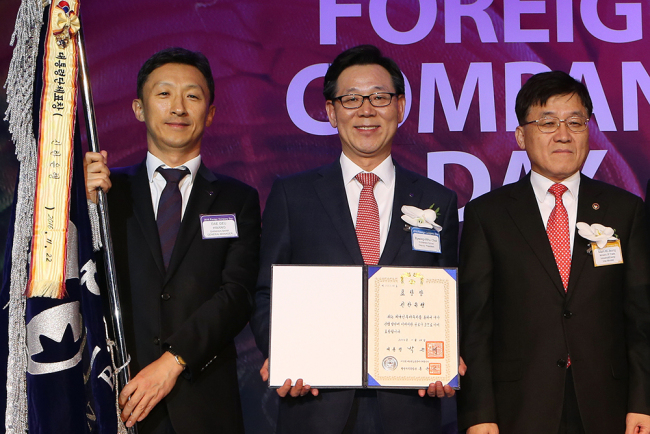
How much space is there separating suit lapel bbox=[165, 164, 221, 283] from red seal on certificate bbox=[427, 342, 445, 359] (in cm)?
100

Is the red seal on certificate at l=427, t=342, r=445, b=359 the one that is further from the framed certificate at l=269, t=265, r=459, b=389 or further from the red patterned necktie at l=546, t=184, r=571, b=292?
the red patterned necktie at l=546, t=184, r=571, b=292

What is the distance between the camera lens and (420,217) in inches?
100

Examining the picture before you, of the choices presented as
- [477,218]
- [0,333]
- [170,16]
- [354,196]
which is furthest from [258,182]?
[0,333]

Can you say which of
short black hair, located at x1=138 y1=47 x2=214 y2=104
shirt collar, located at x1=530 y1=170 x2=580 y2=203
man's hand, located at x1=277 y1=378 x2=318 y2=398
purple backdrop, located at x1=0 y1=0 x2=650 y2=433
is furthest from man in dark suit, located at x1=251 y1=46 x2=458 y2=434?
purple backdrop, located at x1=0 y1=0 x2=650 y2=433

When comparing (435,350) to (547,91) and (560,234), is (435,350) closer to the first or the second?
(560,234)

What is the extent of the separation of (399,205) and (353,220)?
7.6 inches

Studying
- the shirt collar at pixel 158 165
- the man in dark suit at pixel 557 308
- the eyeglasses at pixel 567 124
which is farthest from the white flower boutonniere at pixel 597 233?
the shirt collar at pixel 158 165

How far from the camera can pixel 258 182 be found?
411cm

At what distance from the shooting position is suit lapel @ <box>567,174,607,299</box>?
8.25 feet

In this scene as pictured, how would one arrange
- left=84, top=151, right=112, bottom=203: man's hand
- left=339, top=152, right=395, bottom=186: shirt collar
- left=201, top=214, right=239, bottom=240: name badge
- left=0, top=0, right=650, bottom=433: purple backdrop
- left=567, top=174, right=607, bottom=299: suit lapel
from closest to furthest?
left=84, top=151, right=112, bottom=203: man's hand < left=567, top=174, right=607, bottom=299: suit lapel < left=201, top=214, right=239, bottom=240: name badge < left=339, top=152, right=395, bottom=186: shirt collar < left=0, top=0, right=650, bottom=433: purple backdrop

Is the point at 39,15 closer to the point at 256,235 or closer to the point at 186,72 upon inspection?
the point at 186,72

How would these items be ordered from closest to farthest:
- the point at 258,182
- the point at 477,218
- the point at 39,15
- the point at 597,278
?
1. the point at 39,15
2. the point at 597,278
3. the point at 477,218
4. the point at 258,182

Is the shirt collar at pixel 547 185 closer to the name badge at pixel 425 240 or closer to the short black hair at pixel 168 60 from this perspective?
the name badge at pixel 425 240

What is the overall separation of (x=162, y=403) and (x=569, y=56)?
3.21m
